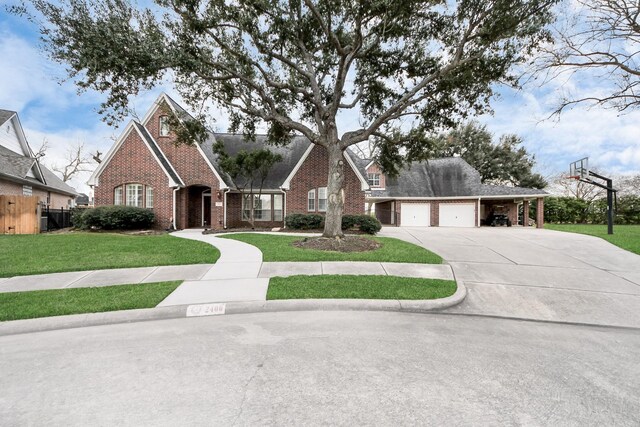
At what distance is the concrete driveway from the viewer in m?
4.96

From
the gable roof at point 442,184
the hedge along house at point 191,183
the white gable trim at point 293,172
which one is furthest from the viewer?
the gable roof at point 442,184

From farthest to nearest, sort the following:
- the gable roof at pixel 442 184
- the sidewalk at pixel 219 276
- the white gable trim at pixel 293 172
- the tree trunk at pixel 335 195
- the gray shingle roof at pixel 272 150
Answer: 1. the gable roof at pixel 442 184
2. the gray shingle roof at pixel 272 150
3. the white gable trim at pixel 293 172
4. the tree trunk at pixel 335 195
5. the sidewalk at pixel 219 276

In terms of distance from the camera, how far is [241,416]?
226 centimetres

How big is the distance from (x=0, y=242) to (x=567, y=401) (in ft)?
54.3

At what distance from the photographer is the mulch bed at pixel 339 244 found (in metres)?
9.52

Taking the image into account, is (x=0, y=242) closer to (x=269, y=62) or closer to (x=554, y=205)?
(x=269, y=62)

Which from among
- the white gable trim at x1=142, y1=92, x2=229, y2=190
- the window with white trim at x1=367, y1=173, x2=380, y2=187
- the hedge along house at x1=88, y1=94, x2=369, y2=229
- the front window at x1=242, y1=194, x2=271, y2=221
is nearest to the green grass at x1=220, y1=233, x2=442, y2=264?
the hedge along house at x1=88, y1=94, x2=369, y2=229

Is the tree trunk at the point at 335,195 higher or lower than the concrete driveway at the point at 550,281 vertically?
higher

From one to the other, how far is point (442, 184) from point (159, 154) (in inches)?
879

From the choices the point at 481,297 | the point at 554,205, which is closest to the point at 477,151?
the point at 554,205

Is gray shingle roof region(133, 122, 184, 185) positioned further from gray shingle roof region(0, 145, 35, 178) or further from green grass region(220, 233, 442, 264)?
green grass region(220, 233, 442, 264)

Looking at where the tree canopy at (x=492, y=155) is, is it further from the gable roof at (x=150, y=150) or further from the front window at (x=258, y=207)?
the gable roof at (x=150, y=150)

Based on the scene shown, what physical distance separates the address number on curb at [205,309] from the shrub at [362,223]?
431 inches

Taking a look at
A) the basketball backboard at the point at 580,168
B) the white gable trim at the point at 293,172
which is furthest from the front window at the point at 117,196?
the basketball backboard at the point at 580,168
